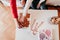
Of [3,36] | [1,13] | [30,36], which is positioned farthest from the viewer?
[1,13]

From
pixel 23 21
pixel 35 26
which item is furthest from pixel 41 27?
pixel 23 21

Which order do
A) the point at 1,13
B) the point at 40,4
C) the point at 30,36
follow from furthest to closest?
the point at 1,13 < the point at 40,4 < the point at 30,36

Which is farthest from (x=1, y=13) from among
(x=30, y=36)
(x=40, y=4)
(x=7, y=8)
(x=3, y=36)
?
(x=30, y=36)

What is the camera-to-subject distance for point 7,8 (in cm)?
165

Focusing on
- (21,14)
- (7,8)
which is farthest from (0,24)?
(21,14)

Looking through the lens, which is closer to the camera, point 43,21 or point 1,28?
point 43,21

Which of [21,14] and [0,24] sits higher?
[21,14]

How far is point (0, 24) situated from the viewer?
1.58m

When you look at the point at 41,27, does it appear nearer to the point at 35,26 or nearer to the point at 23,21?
the point at 35,26

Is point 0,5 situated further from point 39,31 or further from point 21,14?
point 39,31

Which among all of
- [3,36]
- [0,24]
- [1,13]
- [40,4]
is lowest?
[3,36]

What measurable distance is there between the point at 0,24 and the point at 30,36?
536mm

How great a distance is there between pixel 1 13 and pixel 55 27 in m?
0.71

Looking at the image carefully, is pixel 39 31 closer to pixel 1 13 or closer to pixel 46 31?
pixel 46 31
